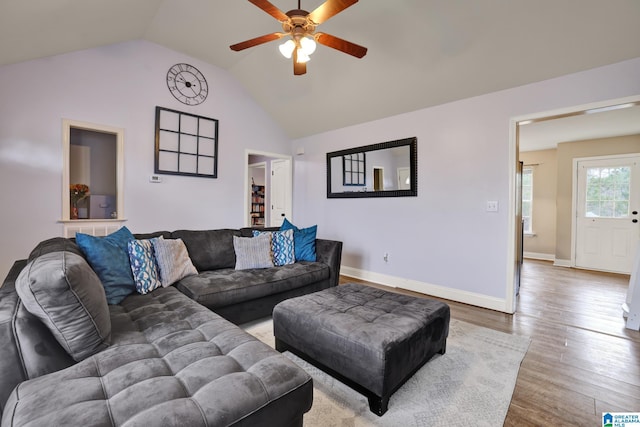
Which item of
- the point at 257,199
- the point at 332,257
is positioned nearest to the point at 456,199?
the point at 332,257

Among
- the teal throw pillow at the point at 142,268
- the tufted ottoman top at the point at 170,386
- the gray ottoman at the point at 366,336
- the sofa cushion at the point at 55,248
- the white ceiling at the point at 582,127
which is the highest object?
the white ceiling at the point at 582,127

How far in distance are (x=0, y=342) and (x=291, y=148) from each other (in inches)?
190

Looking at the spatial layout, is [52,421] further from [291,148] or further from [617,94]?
[291,148]

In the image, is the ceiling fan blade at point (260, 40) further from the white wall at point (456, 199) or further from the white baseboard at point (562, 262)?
the white baseboard at point (562, 262)

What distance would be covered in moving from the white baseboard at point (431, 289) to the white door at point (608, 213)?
366 centimetres

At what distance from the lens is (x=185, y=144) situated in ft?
13.3

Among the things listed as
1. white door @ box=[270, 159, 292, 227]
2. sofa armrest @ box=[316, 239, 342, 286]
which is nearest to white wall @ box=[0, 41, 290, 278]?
white door @ box=[270, 159, 292, 227]

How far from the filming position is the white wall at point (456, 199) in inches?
110

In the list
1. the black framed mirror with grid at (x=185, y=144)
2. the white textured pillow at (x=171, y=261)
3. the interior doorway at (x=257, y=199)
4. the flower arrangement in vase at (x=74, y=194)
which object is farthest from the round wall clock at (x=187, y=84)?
the interior doorway at (x=257, y=199)

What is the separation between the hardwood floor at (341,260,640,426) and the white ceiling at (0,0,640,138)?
7.89 feet

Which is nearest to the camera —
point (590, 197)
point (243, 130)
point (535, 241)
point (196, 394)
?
point (196, 394)

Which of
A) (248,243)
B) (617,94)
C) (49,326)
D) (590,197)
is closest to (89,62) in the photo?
(248,243)

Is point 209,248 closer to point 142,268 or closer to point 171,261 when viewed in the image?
point 171,261

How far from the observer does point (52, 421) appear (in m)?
0.79
